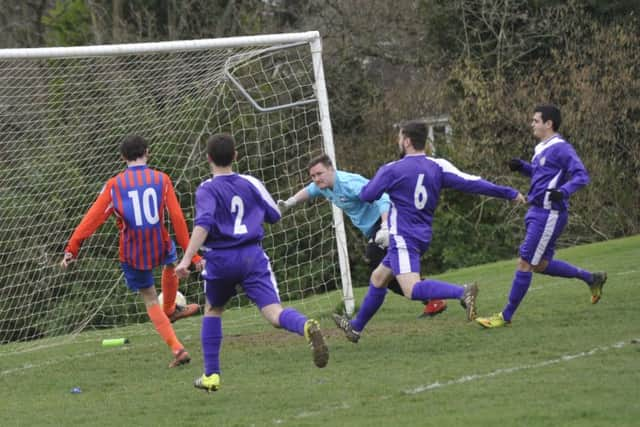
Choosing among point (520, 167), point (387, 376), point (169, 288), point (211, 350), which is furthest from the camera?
point (169, 288)

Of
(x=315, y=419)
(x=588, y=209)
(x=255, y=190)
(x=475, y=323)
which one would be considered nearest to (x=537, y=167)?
(x=475, y=323)

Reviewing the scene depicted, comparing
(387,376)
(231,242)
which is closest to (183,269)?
(231,242)

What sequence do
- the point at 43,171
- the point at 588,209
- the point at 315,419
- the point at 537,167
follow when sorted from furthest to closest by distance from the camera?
the point at 588,209
the point at 43,171
the point at 537,167
the point at 315,419

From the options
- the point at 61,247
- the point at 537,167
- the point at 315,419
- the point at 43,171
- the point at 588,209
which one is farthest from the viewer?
the point at 588,209

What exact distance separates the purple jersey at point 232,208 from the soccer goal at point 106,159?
375cm

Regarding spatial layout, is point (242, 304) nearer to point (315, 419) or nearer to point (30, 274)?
point (30, 274)

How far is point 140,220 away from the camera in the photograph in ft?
28.9

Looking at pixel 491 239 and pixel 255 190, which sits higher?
pixel 255 190

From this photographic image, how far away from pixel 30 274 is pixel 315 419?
726 centimetres

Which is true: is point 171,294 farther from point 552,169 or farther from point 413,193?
point 552,169

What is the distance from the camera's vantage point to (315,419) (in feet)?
20.9

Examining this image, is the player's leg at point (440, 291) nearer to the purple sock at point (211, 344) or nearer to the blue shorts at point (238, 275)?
the blue shorts at point (238, 275)

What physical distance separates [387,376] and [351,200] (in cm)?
225

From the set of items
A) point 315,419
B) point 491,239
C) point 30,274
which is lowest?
point 491,239
